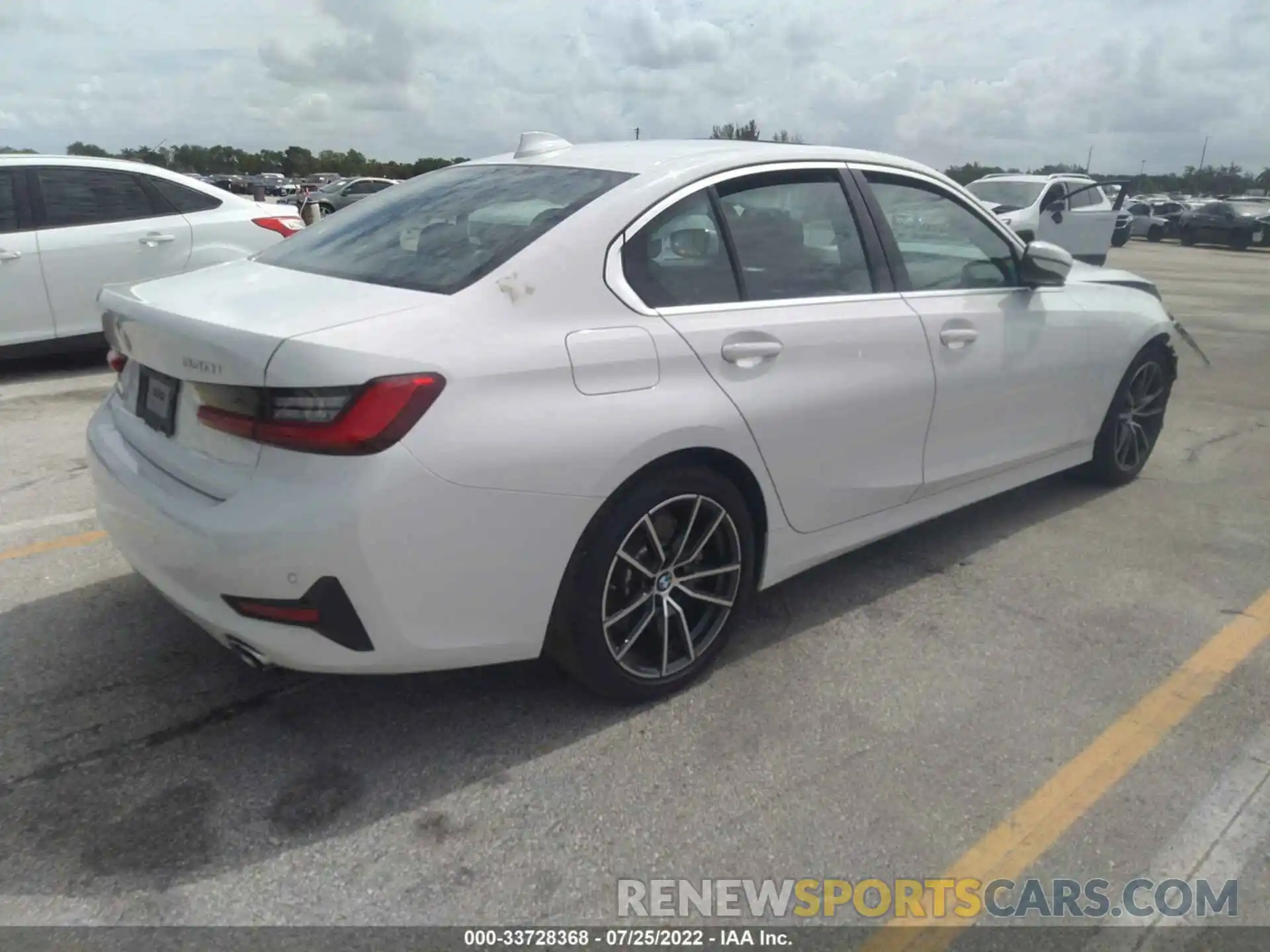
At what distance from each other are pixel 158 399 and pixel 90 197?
562 centimetres

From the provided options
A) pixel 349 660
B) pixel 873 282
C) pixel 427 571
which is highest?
pixel 873 282

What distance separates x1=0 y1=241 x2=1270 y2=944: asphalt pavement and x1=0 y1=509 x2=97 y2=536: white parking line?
4 centimetres

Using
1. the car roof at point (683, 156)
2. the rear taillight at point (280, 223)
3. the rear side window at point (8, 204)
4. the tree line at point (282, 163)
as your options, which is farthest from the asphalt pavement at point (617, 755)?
the tree line at point (282, 163)

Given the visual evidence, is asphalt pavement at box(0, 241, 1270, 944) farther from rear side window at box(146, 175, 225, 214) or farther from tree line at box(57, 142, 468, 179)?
tree line at box(57, 142, 468, 179)

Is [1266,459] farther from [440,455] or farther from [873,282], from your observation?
[440,455]

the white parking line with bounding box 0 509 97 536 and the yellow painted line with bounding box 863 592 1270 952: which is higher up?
the yellow painted line with bounding box 863 592 1270 952

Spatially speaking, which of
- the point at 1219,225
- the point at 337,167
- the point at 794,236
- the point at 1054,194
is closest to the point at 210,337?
the point at 794,236

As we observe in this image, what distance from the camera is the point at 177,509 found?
264 centimetres

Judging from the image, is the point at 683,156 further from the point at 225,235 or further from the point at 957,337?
the point at 225,235

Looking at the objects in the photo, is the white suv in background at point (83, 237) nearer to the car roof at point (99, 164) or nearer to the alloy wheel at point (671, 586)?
the car roof at point (99, 164)

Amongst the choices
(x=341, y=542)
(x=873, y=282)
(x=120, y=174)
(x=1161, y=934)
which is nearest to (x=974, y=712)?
(x=1161, y=934)

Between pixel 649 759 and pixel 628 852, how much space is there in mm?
392

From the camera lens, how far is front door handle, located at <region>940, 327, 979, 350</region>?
383 centimetres

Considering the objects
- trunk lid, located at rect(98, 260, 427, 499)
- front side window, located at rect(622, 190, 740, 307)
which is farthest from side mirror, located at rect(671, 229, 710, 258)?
trunk lid, located at rect(98, 260, 427, 499)
